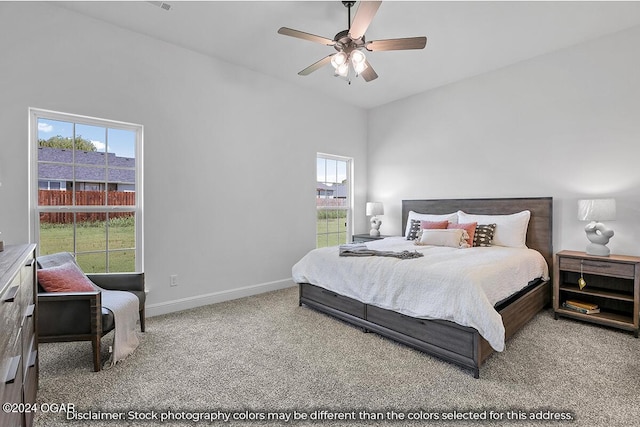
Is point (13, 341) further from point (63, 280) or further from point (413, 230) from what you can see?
point (413, 230)

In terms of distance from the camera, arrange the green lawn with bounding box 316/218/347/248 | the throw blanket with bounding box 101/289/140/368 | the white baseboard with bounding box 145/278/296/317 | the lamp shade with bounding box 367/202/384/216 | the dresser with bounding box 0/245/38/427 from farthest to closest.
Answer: the lamp shade with bounding box 367/202/384/216 < the green lawn with bounding box 316/218/347/248 < the white baseboard with bounding box 145/278/296/317 < the throw blanket with bounding box 101/289/140/368 < the dresser with bounding box 0/245/38/427

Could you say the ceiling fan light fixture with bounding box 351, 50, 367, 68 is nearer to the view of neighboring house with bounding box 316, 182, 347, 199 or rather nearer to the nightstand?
the view of neighboring house with bounding box 316, 182, 347, 199

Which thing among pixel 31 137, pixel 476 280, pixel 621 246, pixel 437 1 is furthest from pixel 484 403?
pixel 31 137

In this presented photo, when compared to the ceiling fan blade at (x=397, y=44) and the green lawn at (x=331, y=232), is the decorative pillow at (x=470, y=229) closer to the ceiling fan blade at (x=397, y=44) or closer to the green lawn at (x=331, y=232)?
the green lawn at (x=331, y=232)

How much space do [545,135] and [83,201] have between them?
5253mm

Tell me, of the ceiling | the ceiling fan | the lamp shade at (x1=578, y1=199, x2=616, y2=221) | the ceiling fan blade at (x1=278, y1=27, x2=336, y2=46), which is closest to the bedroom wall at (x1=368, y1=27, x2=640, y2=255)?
the ceiling

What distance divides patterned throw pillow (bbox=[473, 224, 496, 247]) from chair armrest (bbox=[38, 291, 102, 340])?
3851mm

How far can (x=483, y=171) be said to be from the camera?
4.28 meters

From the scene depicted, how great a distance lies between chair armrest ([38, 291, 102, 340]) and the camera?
2.09 metres

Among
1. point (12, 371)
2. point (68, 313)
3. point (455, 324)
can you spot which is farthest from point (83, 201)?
point (455, 324)

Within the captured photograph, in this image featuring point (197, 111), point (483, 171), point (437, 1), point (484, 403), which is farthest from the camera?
point (483, 171)

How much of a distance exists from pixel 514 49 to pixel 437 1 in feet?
4.92

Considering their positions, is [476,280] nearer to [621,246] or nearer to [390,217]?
[621,246]

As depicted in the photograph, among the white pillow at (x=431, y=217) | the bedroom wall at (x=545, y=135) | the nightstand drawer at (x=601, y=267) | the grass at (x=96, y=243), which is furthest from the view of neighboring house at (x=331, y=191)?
the nightstand drawer at (x=601, y=267)
